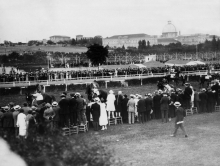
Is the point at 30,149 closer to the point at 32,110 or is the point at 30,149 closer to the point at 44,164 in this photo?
the point at 44,164

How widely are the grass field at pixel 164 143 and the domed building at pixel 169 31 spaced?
179611 millimetres

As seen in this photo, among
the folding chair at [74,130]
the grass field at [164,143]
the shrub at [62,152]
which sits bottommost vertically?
the grass field at [164,143]

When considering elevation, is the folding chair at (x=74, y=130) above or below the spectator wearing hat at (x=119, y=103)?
below

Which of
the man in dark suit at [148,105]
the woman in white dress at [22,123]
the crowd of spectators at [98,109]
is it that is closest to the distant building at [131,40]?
the crowd of spectators at [98,109]

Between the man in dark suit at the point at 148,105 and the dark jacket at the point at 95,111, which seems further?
the man in dark suit at the point at 148,105

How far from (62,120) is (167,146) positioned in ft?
16.6

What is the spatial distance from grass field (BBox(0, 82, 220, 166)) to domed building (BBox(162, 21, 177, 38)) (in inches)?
7071

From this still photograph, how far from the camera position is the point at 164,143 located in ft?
38.3

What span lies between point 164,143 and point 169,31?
188158 millimetres

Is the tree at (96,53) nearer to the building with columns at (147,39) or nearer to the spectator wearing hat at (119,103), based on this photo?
the spectator wearing hat at (119,103)

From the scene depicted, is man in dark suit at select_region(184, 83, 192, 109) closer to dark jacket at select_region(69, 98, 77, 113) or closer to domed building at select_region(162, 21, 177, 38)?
dark jacket at select_region(69, 98, 77, 113)

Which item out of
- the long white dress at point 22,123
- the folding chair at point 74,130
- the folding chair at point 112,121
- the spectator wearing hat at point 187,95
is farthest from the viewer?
the spectator wearing hat at point 187,95

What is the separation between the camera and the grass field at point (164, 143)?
32.3 ft

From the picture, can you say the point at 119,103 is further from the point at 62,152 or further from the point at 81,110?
the point at 62,152
